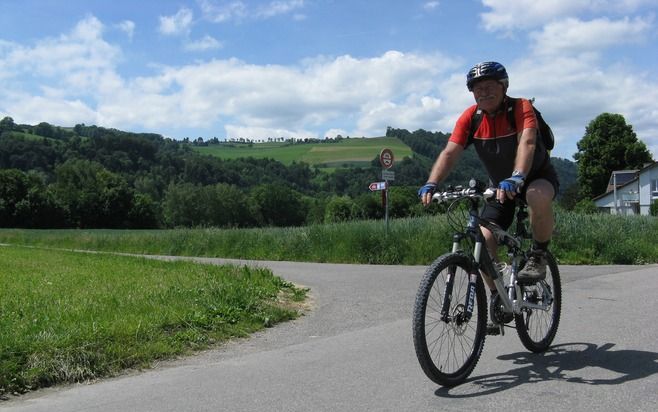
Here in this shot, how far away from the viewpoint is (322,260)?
58.3ft

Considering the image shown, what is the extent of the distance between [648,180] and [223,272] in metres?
74.4

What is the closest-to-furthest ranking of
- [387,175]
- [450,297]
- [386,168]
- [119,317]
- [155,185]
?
1. [450,297]
2. [119,317]
3. [387,175]
4. [386,168]
5. [155,185]

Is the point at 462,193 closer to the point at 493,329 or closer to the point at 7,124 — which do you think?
the point at 493,329

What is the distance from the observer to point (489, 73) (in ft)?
14.5

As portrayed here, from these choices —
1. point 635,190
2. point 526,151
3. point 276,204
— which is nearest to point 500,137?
point 526,151

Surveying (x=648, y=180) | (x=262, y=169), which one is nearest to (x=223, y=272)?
(x=648, y=180)

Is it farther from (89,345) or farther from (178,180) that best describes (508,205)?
(178,180)

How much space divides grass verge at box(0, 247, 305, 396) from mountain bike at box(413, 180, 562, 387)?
2578mm

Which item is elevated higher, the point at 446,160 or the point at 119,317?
the point at 446,160

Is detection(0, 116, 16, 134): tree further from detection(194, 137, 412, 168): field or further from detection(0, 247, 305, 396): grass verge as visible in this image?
detection(0, 247, 305, 396): grass verge

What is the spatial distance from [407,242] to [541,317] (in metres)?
11.1

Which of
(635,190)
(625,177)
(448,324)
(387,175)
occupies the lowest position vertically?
(448,324)

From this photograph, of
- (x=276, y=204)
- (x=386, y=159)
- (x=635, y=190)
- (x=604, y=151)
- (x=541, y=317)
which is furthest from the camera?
(x=276, y=204)

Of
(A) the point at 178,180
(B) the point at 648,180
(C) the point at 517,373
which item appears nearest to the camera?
(C) the point at 517,373
